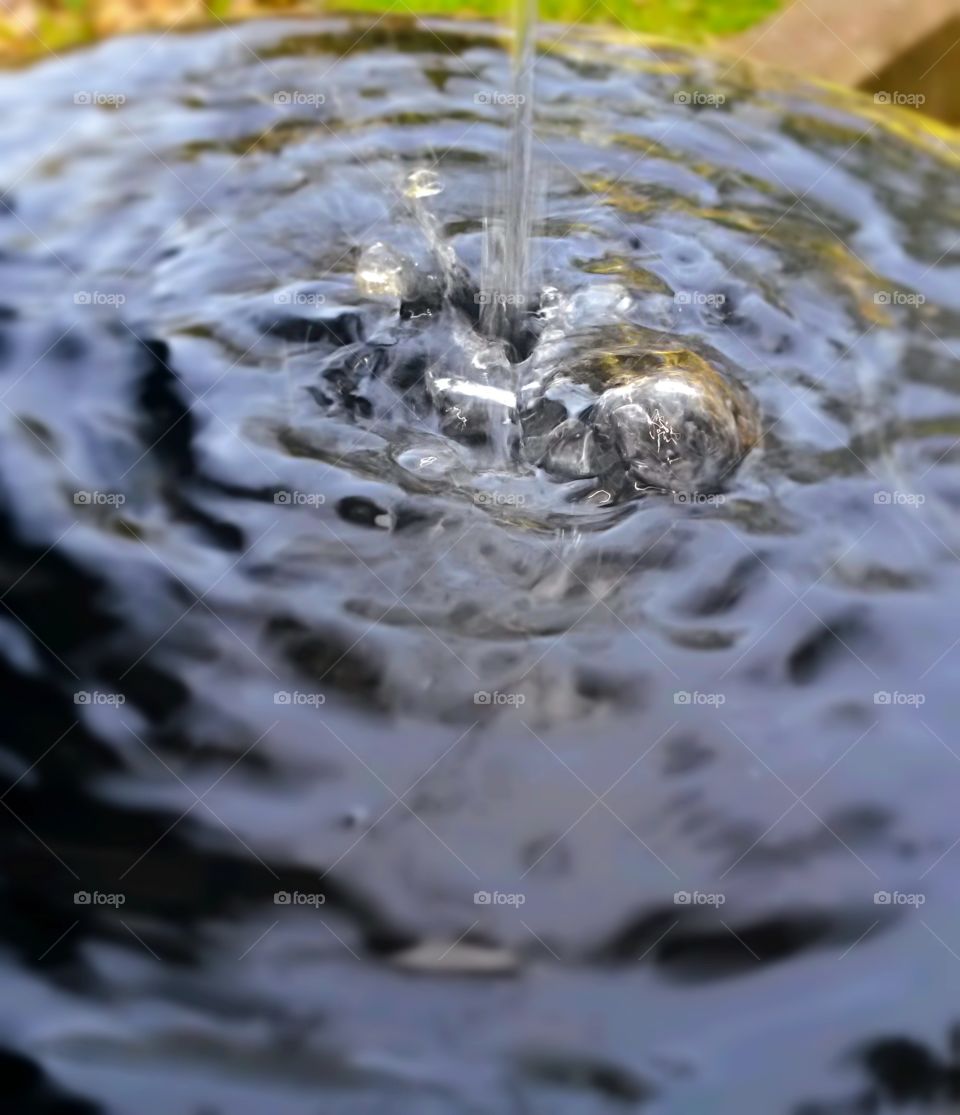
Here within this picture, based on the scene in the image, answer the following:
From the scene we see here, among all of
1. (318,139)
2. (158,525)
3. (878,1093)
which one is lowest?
(878,1093)

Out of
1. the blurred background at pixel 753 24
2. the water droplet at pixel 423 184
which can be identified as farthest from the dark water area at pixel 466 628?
the blurred background at pixel 753 24

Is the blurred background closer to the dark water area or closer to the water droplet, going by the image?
the dark water area

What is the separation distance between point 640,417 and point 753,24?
3.93 meters

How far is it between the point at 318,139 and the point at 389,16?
1.99 feet

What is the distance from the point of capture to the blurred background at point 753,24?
3.86m

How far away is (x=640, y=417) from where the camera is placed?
2311 mm

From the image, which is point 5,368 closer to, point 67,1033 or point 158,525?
point 158,525

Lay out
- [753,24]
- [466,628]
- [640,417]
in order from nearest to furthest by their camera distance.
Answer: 1. [466,628]
2. [640,417]
3. [753,24]

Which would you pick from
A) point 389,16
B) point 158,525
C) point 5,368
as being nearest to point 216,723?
point 158,525

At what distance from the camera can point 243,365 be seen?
8.20 ft

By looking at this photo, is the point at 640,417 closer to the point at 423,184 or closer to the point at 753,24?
the point at 423,184

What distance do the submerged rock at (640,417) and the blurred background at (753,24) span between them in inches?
61.4

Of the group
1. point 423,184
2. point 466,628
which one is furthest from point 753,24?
point 466,628

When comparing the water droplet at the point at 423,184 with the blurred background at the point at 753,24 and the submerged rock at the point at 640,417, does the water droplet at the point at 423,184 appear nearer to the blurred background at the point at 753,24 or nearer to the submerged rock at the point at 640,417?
the submerged rock at the point at 640,417
